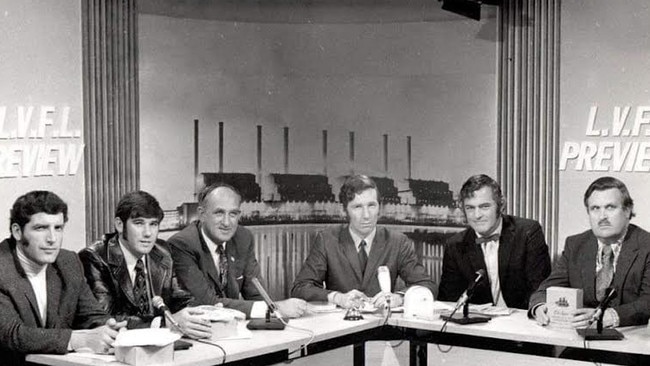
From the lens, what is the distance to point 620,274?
4.84 metres

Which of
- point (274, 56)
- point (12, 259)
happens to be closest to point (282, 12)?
point (274, 56)

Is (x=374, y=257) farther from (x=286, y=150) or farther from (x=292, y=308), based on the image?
(x=286, y=150)

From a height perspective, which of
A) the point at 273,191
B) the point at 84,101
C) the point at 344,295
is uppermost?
the point at 84,101

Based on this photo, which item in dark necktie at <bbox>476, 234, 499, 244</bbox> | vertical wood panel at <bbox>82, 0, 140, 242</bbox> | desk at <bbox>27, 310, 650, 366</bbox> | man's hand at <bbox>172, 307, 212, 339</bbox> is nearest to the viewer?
desk at <bbox>27, 310, 650, 366</bbox>

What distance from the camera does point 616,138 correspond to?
6754 millimetres

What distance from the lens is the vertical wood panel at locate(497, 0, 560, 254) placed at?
277 inches

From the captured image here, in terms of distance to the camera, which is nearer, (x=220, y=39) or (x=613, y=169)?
(x=613, y=169)

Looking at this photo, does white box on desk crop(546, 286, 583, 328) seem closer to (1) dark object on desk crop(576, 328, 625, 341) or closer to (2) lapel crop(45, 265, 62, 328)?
(1) dark object on desk crop(576, 328, 625, 341)

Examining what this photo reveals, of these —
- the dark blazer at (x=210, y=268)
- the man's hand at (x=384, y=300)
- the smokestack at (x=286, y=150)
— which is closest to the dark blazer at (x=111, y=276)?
the dark blazer at (x=210, y=268)

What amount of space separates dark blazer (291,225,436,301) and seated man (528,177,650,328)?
3.04 feet

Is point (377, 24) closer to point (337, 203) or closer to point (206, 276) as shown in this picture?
point (337, 203)

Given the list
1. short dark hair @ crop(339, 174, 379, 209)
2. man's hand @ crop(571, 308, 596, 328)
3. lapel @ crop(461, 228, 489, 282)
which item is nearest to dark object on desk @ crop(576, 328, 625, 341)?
man's hand @ crop(571, 308, 596, 328)

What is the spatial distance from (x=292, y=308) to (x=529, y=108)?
3.06m

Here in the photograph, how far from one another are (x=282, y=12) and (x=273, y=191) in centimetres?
155
